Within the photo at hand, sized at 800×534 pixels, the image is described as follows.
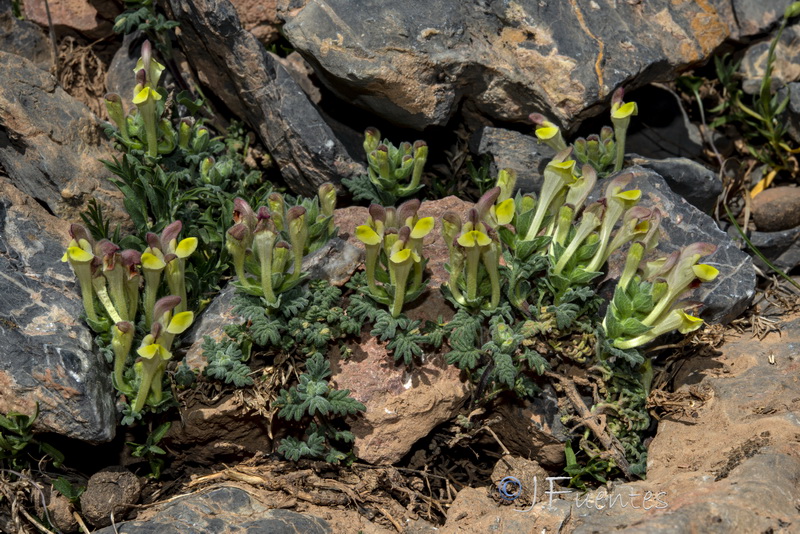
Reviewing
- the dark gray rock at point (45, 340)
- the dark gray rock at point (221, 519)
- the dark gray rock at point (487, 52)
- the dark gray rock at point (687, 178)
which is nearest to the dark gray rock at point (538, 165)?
the dark gray rock at point (687, 178)

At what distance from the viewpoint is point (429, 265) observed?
4562mm

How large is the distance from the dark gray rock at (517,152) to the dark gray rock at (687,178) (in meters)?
0.63

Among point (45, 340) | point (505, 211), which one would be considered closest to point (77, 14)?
point (45, 340)

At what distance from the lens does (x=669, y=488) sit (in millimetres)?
3488

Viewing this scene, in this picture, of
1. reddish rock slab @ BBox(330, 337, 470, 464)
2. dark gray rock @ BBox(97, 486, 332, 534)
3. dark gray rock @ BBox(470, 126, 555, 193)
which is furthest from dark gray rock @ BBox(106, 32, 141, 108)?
dark gray rock @ BBox(97, 486, 332, 534)

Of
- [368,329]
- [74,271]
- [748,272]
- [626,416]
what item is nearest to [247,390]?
[368,329]

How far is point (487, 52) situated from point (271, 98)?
4.93 feet

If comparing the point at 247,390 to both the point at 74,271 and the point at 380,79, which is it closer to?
the point at 74,271

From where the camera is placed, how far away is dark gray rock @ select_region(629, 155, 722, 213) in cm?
510

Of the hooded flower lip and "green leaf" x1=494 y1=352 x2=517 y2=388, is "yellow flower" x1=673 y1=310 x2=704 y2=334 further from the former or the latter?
the hooded flower lip

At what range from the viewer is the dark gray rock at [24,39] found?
5.58 meters

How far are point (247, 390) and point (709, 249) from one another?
8.23 ft

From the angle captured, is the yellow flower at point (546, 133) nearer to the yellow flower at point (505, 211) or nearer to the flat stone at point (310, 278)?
the yellow flower at point (505, 211)

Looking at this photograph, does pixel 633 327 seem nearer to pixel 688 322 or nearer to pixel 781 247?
pixel 688 322
